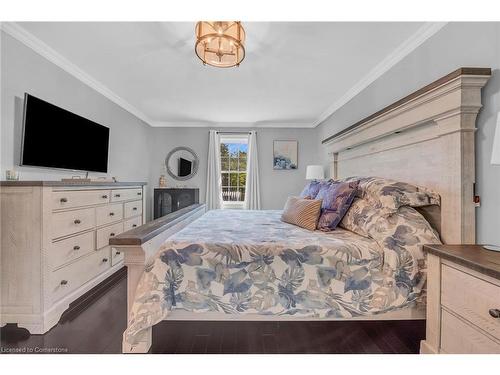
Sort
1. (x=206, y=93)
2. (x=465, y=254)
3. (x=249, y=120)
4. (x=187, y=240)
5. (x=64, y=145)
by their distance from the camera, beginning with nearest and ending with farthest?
(x=465, y=254) < (x=187, y=240) < (x=64, y=145) < (x=206, y=93) < (x=249, y=120)

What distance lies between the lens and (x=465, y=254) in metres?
1.12

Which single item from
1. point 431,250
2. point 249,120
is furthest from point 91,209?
point 249,120

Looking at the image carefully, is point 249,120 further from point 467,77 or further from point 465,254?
point 465,254

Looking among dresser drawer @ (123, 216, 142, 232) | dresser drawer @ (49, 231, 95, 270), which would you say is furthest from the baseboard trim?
dresser drawer @ (123, 216, 142, 232)

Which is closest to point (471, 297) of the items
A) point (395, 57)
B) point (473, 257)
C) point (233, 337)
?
point (473, 257)

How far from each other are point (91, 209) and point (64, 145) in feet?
2.52

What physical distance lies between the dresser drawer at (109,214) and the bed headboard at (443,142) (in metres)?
2.80

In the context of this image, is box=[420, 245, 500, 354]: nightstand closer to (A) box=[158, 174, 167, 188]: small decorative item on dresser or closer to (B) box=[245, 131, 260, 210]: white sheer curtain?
Result: (B) box=[245, 131, 260, 210]: white sheer curtain

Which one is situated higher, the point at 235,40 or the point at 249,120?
the point at 249,120

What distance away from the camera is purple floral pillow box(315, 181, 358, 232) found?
1845 mm

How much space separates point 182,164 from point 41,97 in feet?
9.36

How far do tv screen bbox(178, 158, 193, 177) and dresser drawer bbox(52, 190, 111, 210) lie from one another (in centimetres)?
249

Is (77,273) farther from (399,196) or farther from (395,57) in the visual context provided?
(395,57)

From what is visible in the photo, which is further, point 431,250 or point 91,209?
point 91,209
